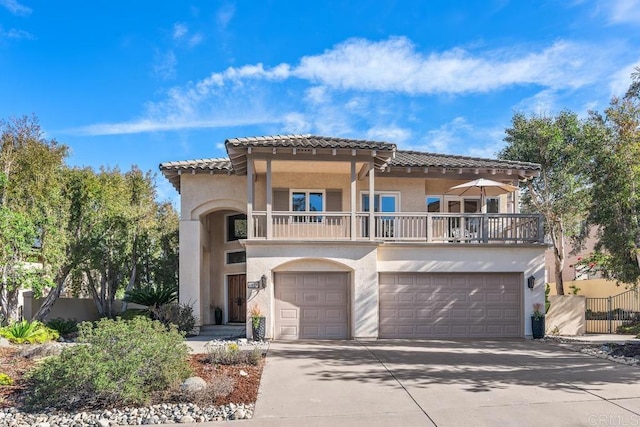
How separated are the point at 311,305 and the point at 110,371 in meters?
8.39

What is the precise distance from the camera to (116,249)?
63.0ft

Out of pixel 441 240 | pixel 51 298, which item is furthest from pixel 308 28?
pixel 51 298

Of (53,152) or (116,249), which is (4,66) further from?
(116,249)

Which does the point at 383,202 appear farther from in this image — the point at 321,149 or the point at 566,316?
the point at 566,316

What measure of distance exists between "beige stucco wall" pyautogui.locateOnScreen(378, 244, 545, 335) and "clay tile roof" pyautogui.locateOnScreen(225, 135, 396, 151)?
10.6 feet

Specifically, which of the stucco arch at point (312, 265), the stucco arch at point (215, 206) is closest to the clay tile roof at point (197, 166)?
the stucco arch at point (215, 206)

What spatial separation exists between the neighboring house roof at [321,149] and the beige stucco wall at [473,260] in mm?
3149

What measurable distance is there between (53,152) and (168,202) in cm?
793

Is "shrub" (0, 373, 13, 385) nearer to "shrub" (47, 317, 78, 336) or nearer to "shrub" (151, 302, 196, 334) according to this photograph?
"shrub" (151, 302, 196, 334)

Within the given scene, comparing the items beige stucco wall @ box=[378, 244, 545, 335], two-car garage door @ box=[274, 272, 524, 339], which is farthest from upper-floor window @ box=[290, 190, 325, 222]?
beige stucco wall @ box=[378, 244, 545, 335]

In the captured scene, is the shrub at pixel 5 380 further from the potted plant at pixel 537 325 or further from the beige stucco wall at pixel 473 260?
the potted plant at pixel 537 325

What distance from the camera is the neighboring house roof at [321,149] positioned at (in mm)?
15156

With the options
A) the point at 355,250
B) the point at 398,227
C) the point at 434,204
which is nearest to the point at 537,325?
the point at 398,227

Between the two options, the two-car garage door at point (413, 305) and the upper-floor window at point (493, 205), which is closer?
the two-car garage door at point (413, 305)
